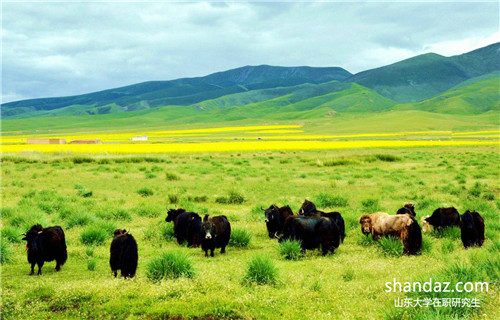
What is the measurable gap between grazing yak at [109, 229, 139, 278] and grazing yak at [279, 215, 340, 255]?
171 inches

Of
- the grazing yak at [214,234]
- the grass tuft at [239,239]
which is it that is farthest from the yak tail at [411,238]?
the grazing yak at [214,234]

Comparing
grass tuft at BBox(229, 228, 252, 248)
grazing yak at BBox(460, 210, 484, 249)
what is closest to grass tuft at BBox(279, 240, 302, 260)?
grass tuft at BBox(229, 228, 252, 248)

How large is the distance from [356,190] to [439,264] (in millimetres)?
14411

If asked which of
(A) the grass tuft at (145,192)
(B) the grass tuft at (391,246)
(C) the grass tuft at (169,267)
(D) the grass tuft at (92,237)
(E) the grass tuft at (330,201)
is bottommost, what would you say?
(E) the grass tuft at (330,201)

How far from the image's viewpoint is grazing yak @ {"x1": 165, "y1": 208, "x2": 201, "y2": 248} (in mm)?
11785

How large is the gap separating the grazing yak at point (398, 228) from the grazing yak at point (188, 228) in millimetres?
5180

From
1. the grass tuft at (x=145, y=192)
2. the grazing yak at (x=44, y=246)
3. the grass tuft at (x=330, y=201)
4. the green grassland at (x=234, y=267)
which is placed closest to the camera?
the green grassland at (x=234, y=267)

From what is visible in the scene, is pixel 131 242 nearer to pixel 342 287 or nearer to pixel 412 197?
pixel 342 287

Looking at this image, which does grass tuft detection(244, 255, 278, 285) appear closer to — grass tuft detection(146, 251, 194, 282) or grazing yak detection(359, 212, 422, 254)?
grass tuft detection(146, 251, 194, 282)

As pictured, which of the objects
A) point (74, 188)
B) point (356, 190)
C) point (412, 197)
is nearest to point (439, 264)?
point (412, 197)

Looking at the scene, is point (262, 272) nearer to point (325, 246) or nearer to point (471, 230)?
point (325, 246)

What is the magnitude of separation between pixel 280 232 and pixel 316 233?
2.61 meters

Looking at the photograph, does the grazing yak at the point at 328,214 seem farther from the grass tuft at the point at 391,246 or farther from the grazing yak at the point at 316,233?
the grass tuft at the point at 391,246

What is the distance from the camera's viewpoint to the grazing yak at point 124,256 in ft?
27.5
